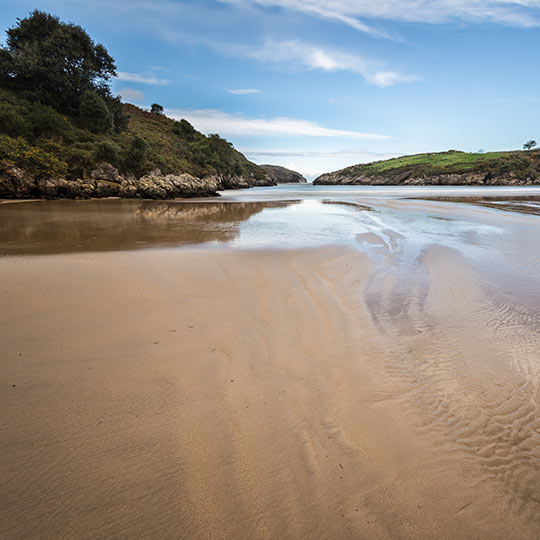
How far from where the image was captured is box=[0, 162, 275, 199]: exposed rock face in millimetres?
19391

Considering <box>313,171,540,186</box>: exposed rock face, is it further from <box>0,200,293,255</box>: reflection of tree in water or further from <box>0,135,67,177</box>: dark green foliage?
<box>0,135,67,177</box>: dark green foliage

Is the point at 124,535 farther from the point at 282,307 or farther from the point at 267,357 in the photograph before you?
the point at 282,307

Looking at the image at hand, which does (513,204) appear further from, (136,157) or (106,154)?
(106,154)

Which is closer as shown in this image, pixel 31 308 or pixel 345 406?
pixel 345 406

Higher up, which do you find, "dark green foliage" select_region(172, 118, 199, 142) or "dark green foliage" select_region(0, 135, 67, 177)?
"dark green foliage" select_region(172, 118, 199, 142)

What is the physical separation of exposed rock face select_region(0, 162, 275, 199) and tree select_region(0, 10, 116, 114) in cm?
1548

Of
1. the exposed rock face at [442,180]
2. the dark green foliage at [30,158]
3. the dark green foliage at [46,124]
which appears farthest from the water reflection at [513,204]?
the exposed rock face at [442,180]

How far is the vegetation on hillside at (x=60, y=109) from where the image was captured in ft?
71.2

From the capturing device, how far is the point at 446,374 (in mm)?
2539

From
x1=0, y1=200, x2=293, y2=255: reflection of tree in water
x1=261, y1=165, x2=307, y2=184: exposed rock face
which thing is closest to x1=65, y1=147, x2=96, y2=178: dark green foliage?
x1=0, y1=200, x2=293, y2=255: reflection of tree in water

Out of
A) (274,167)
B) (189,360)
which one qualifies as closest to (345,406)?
(189,360)

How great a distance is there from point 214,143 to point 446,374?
63034mm

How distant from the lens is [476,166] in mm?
72750

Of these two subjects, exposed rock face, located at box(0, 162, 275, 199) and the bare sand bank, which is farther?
exposed rock face, located at box(0, 162, 275, 199)
